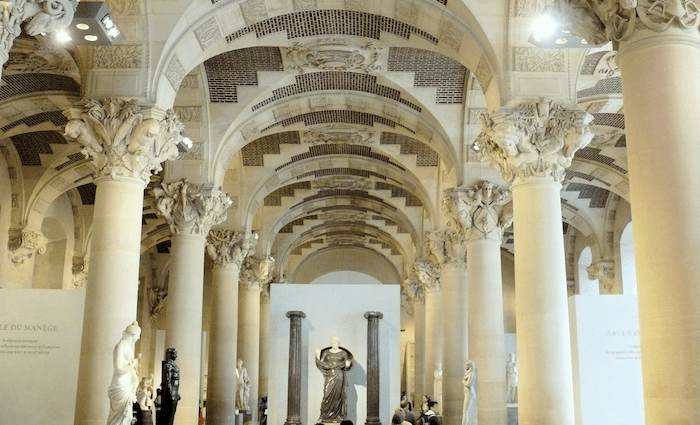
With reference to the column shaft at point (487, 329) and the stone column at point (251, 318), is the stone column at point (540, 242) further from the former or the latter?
the stone column at point (251, 318)

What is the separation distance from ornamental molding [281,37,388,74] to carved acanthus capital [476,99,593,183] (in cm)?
443

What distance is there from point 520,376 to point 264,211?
58.9 ft

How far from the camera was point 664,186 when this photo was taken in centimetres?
583

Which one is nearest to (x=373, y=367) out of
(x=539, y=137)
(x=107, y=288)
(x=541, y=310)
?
(x=541, y=310)

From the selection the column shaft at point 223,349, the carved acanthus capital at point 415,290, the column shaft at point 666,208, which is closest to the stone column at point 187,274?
the column shaft at point 223,349

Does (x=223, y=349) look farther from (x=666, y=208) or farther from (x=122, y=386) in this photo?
(x=666, y=208)

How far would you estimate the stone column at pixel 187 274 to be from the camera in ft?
50.9

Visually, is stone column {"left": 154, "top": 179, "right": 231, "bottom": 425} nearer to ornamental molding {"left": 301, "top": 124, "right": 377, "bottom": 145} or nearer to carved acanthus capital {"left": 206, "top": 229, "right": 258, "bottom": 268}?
carved acanthus capital {"left": 206, "top": 229, "right": 258, "bottom": 268}

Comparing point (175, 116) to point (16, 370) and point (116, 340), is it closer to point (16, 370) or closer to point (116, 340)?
point (116, 340)

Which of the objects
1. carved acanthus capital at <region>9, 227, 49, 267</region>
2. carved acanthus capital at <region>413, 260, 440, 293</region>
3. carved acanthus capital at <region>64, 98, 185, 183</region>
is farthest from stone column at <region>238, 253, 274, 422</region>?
carved acanthus capital at <region>64, 98, 185, 183</region>

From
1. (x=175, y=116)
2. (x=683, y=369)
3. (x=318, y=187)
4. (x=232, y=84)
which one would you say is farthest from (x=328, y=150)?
(x=683, y=369)

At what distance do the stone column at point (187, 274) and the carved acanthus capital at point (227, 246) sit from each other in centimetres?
382

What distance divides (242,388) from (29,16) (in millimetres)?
17242

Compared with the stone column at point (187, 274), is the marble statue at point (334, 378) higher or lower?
lower
